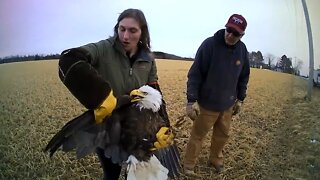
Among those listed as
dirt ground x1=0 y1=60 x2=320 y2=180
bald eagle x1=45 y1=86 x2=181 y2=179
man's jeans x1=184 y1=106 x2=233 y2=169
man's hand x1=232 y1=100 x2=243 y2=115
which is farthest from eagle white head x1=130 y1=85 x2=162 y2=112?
man's hand x1=232 y1=100 x2=243 y2=115

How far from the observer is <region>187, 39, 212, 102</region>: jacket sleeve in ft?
5.28

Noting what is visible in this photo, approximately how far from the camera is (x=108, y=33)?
60.0 inches

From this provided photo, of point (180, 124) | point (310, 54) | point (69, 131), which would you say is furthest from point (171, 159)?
point (310, 54)

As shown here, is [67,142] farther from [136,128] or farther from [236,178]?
[236,178]

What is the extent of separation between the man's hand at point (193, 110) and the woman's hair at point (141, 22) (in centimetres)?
29

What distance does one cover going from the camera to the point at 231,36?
1592 millimetres

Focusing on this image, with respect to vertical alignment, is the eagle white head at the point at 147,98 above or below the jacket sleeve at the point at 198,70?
below

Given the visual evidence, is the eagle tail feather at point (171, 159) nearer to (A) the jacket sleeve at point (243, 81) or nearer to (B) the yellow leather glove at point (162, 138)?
(B) the yellow leather glove at point (162, 138)

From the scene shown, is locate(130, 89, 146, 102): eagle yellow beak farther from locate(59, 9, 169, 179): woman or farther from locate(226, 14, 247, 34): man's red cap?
locate(226, 14, 247, 34): man's red cap

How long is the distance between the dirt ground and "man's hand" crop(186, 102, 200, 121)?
30mm

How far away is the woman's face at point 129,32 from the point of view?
1.50 metres

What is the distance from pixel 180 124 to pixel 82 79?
478mm

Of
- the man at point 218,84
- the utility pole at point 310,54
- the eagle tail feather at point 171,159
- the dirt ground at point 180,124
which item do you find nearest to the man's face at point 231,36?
the man at point 218,84

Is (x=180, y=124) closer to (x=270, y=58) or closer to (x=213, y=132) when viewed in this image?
(x=213, y=132)
